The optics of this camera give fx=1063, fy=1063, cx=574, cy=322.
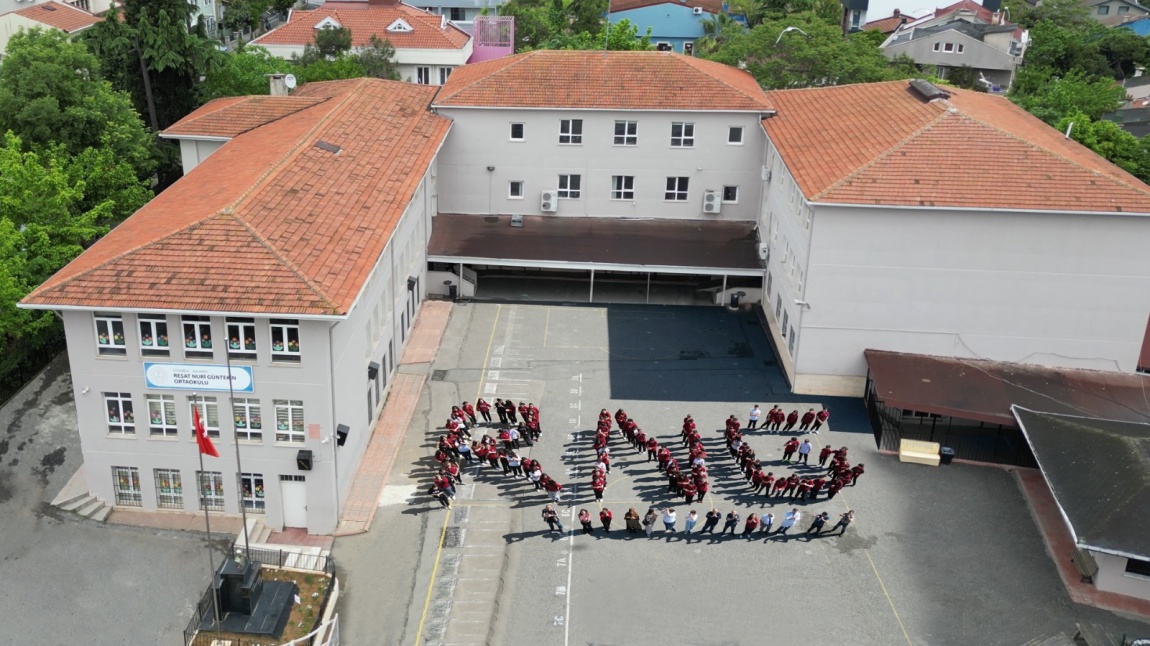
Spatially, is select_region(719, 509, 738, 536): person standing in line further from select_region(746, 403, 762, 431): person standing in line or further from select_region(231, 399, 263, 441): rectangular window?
select_region(231, 399, 263, 441): rectangular window

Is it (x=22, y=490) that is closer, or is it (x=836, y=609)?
(x=836, y=609)

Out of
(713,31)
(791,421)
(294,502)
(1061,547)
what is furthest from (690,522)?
(713,31)

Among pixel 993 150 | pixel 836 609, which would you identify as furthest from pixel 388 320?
pixel 993 150

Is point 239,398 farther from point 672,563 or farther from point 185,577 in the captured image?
point 672,563

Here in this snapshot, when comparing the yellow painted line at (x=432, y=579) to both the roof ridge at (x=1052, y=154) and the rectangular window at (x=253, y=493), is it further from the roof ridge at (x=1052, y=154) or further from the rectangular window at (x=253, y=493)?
the roof ridge at (x=1052, y=154)

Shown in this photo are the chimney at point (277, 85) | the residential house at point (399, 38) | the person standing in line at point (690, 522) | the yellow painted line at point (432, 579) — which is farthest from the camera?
the residential house at point (399, 38)

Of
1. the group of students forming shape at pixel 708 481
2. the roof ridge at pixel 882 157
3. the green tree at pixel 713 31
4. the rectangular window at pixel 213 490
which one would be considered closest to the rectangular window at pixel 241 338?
the rectangular window at pixel 213 490

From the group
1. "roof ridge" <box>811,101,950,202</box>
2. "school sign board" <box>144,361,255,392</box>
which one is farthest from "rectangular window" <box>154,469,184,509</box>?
"roof ridge" <box>811,101,950,202</box>
